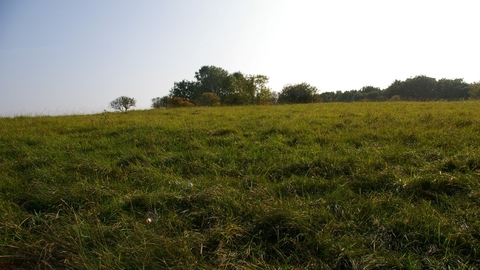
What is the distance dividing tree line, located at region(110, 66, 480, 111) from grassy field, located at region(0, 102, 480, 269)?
15.3 meters

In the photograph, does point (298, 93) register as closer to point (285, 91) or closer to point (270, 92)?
point (285, 91)

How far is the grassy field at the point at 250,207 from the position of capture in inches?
74.7

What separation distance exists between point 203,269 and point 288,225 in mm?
840

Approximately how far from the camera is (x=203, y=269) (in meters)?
1.75

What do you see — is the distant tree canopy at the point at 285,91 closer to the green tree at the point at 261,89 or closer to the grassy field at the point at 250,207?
the green tree at the point at 261,89

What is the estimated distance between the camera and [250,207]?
2484mm

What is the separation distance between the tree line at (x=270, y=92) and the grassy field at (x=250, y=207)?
50.1 feet

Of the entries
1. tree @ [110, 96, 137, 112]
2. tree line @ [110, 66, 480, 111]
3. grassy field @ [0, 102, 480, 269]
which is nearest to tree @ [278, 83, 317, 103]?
tree line @ [110, 66, 480, 111]

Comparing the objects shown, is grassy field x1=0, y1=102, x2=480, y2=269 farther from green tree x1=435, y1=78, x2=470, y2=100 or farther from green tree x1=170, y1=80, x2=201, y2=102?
green tree x1=170, y1=80, x2=201, y2=102

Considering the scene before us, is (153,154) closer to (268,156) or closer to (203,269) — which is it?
(268,156)

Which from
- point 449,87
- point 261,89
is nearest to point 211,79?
point 261,89

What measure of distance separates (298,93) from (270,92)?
12.5 metres

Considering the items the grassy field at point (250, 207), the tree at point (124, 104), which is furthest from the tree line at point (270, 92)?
the grassy field at point (250, 207)

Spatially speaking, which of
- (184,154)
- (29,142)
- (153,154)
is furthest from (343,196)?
(29,142)
